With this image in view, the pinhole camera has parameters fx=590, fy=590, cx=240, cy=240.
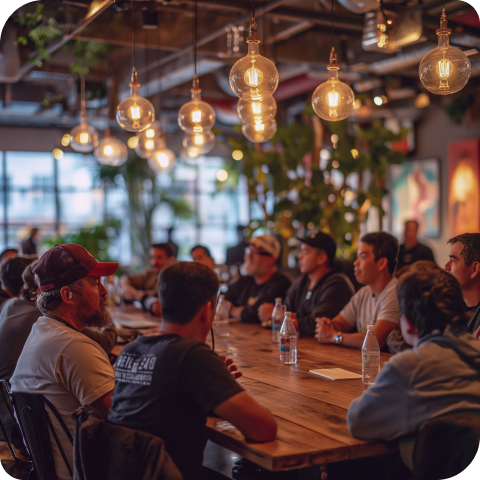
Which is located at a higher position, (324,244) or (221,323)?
(324,244)

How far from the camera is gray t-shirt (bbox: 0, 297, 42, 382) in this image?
9.52ft

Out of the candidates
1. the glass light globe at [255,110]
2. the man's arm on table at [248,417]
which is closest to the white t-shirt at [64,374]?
the man's arm on table at [248,417]

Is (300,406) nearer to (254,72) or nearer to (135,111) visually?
(254,72)

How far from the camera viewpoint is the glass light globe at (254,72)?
2.74 metres

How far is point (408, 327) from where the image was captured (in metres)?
1.91

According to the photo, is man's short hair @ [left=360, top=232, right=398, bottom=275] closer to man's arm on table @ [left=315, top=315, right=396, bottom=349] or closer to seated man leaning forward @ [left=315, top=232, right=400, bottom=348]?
seated man leaning forward @ [left=315, top=232, right=400, bottom=348]

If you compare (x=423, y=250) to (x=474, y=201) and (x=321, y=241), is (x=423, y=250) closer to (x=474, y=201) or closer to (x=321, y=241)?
(x=321, y=241)

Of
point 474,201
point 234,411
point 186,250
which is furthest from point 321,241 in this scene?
point 186,250

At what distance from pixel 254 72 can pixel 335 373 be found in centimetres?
144

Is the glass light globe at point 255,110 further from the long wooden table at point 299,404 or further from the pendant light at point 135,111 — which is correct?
the long wooden table at point 299,404

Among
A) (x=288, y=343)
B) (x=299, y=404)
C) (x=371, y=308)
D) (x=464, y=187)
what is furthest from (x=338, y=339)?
(x=464, y=187)

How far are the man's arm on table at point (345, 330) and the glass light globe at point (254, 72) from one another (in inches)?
56.8

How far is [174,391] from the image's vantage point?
180 cm

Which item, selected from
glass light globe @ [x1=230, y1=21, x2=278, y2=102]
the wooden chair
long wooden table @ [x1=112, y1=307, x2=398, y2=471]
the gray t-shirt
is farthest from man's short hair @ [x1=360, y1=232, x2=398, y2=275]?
the gray t-shirt
